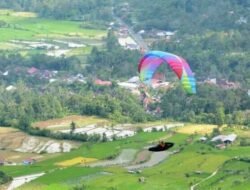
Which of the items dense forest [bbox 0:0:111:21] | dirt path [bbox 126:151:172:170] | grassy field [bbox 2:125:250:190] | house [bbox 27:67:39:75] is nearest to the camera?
grassy field [bbox 2:125:250:190]

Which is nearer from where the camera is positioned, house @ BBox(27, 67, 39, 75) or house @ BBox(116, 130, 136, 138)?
house @ BBox(116, 130, 136, 138)

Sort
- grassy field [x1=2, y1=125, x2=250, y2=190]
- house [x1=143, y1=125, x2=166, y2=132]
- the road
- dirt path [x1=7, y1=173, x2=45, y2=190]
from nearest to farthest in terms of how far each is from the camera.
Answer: grassy field [x1=2, y1=125, x2=250, y2=190], dirt path [x1=7, y1=173, x2=45, y2=190], house [x1=143, y1=125, x2=166, y2=132], the road

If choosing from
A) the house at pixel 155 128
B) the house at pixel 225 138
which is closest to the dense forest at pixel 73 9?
the house at pixel 155 128

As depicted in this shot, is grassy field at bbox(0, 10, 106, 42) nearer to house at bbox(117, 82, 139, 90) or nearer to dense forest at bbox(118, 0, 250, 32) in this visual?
dense forest at bbox(118, 0, 250, 32)

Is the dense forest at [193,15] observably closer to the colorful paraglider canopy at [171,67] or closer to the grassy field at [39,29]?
the grassy field at [39,29]

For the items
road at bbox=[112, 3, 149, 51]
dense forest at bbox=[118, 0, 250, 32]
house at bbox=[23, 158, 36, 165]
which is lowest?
house at bbox=[23, 158, 36, 165]

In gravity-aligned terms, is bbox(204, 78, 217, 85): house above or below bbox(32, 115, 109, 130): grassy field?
above

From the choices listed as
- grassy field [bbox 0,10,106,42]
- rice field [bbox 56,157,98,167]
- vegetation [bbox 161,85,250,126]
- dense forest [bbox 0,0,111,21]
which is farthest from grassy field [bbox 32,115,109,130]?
dense forest [bbox 0,0,111,21]

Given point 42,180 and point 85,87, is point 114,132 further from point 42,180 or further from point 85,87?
point 85,87

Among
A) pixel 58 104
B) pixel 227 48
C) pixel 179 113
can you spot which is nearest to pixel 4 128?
pixel 58 104
